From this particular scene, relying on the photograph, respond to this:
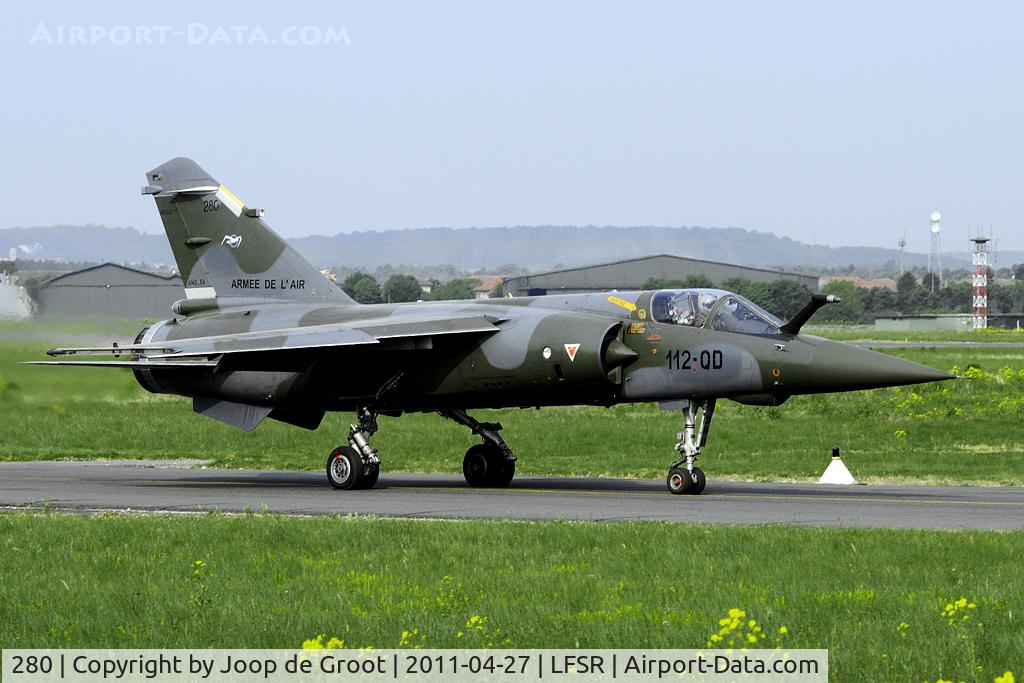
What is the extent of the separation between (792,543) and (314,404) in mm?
11723

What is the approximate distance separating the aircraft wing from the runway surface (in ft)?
6.86

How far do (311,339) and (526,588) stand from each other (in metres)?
11.5

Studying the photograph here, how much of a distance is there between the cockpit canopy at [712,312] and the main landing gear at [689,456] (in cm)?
114

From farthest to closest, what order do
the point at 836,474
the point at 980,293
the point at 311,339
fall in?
the point at 980,293
the point at 836,474
the point at 311,339

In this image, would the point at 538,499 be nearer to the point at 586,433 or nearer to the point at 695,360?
the point at 695,360

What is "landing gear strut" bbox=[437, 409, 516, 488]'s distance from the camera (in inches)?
891

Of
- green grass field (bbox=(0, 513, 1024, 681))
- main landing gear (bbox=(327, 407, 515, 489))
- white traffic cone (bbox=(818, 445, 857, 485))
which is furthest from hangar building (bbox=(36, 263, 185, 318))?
green grass field (bbox=(0, 513, 1024, 681))

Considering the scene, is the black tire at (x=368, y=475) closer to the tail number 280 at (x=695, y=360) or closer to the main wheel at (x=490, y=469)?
the main wheel at (x=490, y=469)

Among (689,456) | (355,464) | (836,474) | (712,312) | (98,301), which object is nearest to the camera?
(689,456)

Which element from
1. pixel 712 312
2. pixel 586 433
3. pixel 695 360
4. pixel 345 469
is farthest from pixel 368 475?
pixel 586 433

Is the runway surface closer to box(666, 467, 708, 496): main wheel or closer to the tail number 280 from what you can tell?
box(666, 467, 708, 496): main wheel

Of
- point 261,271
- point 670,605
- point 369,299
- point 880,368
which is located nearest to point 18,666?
point 670,605

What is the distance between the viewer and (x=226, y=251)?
2478cm

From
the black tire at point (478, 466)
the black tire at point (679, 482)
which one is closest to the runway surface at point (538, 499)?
the black tire at point (679, 482)
